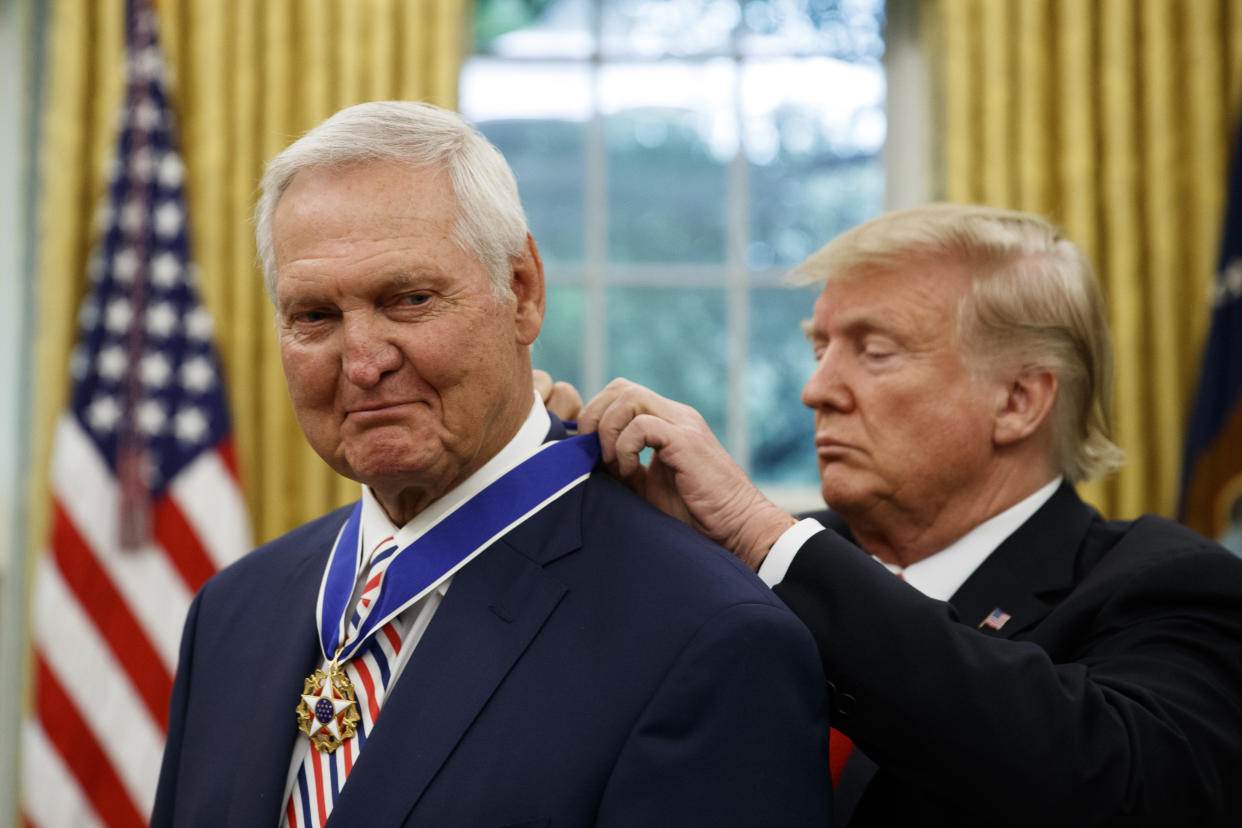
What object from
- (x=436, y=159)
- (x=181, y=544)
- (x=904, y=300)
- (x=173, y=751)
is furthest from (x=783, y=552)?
(x=181, y=544)

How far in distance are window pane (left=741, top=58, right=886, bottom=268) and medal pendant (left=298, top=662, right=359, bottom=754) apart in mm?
3233

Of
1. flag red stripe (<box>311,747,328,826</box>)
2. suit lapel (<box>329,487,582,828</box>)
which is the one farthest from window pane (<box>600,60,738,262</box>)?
flag red stripe (<box>311,747,328,826</box>)

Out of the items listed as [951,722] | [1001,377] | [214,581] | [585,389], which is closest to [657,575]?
[951,722]

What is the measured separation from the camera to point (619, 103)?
442 cm

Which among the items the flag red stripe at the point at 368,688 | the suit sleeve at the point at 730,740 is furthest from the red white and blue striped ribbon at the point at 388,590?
the suit sleeve at the point at 730,740

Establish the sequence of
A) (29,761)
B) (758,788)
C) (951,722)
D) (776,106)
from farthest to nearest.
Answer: (776,106), (29,761), (951,722), (758,788)

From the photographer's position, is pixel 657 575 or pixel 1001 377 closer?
pixel 657 575

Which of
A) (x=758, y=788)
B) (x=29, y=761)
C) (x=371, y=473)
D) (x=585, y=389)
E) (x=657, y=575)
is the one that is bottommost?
(x=29, y=761)

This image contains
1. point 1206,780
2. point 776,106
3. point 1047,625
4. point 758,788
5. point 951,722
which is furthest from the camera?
point 776,106

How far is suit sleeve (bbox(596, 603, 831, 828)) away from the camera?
118 cm

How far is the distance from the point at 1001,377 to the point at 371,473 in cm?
116

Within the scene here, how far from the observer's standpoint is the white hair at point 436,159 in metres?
1.32

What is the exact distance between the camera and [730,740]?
3.93 feet

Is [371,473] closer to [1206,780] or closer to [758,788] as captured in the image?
[758,788]
